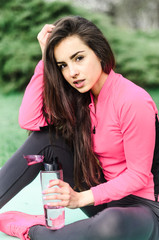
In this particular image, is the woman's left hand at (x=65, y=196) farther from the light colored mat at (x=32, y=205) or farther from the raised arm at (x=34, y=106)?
the light colored mat at (x=32, y=205)

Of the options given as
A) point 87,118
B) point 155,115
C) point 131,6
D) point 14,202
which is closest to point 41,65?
point 87,118

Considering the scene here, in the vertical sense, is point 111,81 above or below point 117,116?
above

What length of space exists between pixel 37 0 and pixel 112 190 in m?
5.95

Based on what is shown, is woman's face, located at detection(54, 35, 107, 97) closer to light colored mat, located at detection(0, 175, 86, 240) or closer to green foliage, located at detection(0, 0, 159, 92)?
light colored mat, located at detection(0, 175, 86, 240)

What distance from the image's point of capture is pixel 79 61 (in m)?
1.77

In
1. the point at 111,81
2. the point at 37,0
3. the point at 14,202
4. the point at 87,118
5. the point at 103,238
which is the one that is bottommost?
the point at 14,202

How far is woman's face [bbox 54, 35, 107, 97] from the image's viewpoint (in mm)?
1766

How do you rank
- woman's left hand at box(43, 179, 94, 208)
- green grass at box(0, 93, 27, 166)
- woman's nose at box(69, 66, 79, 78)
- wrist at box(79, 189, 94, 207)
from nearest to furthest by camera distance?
woman's left hand at box(43, 179, 94, 208), wrist at box(79, 189, 94, 207), woman's nose at box(69, 66, 79, 78), green grass at box(0, 93, 27, 166)

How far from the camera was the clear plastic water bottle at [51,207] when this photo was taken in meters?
1.74

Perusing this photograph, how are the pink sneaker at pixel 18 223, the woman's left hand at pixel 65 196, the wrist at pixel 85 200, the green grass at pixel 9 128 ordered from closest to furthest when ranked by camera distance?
the woman's left hand at pixel 65 196 < the wrist at pixel 85 200 < the pink sneaker at pixel 18 223 < the green grass at pixel 9 128

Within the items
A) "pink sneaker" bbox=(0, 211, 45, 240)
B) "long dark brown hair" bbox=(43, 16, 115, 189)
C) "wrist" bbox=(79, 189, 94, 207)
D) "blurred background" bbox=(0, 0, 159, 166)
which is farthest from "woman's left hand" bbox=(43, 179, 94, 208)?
"blurred background" bbox=(0, 0, 159, 166)

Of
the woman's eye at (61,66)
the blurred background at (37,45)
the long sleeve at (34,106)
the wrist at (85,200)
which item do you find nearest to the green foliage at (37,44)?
the blurred background at (37,45)

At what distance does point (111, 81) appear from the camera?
1829mm

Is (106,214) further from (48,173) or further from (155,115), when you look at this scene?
(155,115)
